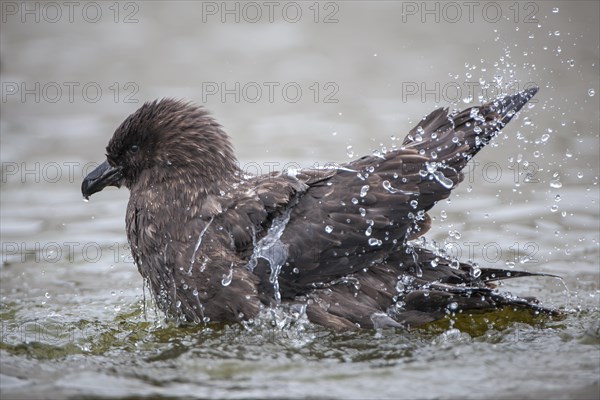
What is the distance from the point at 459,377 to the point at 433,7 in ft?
24.3

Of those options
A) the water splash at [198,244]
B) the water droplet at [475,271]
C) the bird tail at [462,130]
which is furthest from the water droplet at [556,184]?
the water splash at [198,244]

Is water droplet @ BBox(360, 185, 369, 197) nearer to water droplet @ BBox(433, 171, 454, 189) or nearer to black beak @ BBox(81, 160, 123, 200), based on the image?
water droplet @ BBox(433, 171, 454, 189)

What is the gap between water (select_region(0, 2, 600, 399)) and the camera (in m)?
5.39

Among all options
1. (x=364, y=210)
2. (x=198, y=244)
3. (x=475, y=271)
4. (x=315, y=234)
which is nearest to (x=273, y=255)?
(x=315, y=234)

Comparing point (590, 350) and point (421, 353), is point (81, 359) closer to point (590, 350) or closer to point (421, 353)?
point (421, 353)

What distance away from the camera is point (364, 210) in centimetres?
587

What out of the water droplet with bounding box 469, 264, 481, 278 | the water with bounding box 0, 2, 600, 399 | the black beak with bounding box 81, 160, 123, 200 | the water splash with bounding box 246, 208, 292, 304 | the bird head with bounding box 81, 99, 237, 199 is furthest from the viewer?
the black beak with bounding box 81, 160, 123, 200

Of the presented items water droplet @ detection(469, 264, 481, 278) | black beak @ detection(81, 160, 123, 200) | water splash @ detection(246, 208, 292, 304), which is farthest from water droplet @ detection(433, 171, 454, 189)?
black beak @ detection(81, 160, 123, 200)

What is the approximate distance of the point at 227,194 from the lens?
6156 mm

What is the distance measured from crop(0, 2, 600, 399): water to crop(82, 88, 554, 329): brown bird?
18 cm

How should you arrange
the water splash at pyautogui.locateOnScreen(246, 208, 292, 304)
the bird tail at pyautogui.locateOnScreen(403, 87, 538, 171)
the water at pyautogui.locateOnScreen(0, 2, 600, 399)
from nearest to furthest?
the water at pyautogui.locateOnScreen(0, 2, 600, 399)
the water splash at pyautogui.locateOnScreen(246, 208, 292, 304)
the bird tail at pyautogui.locateOnScreen(403, 87, 538, 171)

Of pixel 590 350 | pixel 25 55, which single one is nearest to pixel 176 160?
pixel 590 350

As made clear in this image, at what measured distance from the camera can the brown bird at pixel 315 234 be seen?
19.2 ft

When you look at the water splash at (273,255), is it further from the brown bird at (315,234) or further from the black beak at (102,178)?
the black beak at (102,178)
